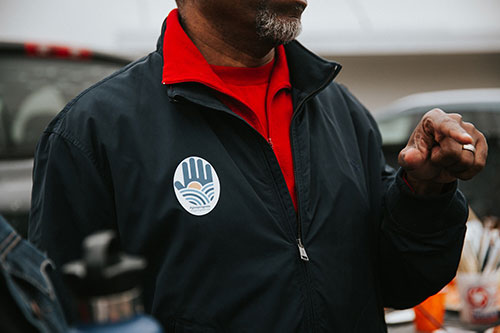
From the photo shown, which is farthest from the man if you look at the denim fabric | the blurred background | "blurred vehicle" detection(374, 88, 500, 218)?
the blurred background

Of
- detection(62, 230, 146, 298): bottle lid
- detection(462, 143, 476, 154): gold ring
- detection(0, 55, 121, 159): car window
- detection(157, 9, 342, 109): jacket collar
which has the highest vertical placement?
detection(157, 9, 342, 109): jacket collar

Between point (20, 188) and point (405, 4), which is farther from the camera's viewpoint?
point (405, 4)

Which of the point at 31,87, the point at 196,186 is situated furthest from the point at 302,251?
the point at 31,87

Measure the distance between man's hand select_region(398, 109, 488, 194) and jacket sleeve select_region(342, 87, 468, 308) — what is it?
58 millimetres

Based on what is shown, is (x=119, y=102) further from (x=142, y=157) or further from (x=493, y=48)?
(x=493, y=48)

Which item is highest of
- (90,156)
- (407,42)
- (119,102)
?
(119,102)

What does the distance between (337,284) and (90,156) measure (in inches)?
28.3

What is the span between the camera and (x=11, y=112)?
3449mm

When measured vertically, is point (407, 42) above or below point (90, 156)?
below

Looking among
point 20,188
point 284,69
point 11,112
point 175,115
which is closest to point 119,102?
point 175,115

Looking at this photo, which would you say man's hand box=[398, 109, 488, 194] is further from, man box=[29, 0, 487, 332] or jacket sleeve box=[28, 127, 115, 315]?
jacket sleeve box=[28, 127, 115, 315]

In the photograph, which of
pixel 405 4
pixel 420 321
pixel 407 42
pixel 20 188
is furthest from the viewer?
pixel 405 4

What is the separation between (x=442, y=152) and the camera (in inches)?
55.6

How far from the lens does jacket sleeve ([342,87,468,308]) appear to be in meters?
1.59
